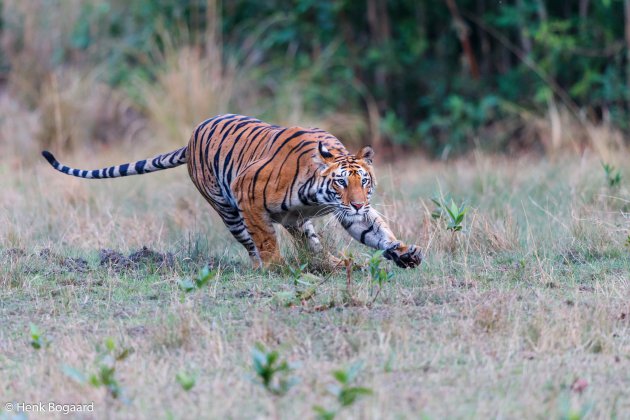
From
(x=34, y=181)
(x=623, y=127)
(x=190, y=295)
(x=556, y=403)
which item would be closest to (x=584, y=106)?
(x=623, y=127)

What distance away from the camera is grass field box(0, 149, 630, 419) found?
4262 millimetres

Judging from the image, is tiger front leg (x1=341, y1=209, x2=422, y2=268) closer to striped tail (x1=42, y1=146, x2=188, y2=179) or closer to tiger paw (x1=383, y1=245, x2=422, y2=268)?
tiger paw (x1=383, y1=245, x2=422, y2=268)

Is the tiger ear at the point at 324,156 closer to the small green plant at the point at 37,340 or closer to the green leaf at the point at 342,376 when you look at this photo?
the small green plant at the point at 37,340

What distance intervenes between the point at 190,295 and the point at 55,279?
1.08 meters

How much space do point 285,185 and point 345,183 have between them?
1.52 ft

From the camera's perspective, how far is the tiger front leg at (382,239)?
6.36 metres

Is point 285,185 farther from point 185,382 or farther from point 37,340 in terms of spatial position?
point 185,382

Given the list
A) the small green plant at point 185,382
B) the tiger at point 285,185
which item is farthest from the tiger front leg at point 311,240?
the small green plant at point 185,382

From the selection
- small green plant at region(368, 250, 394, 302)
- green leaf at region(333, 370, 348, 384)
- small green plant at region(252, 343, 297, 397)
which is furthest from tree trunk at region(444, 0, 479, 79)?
green leaf at region(333, 370, 348, 384)

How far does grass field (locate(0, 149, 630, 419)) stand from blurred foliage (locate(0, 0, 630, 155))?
5882mm

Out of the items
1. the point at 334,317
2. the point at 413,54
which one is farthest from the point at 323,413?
the point at 413,54

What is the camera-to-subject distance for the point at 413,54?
15633mm

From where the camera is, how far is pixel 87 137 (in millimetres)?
13781

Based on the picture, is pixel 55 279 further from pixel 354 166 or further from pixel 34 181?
pixel 34 181
